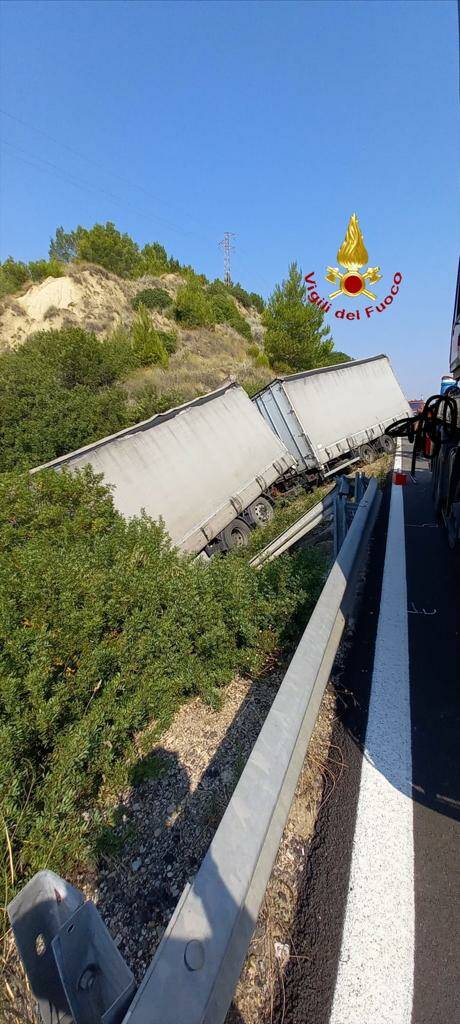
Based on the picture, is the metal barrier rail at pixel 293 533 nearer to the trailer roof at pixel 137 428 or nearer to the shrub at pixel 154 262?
the trailer roof at pixel 137 428

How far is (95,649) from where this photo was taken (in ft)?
9.86

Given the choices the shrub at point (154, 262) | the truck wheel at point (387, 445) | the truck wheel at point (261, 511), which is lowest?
the truck wheel at point (387, 445)

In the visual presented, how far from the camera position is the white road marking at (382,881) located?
149 cm

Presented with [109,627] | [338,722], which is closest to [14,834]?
[109,627]

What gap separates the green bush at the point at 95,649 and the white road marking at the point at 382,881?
1.11m

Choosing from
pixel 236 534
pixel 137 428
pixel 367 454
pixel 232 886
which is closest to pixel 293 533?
pixel 236 534

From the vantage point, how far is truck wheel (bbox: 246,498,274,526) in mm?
9406

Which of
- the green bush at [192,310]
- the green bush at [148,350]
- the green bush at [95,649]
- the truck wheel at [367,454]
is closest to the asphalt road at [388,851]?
the green bush at [95,649]

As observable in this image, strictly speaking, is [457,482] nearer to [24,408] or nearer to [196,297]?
[24,408]

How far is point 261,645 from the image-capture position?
3.58 meters

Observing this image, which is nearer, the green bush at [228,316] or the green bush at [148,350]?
the green bush at [148,350]

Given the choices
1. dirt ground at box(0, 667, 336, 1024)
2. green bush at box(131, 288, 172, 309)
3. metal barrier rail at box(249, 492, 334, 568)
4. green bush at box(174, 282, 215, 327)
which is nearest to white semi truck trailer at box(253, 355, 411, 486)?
metal barrier rail at box(249, 492, 334, 568)

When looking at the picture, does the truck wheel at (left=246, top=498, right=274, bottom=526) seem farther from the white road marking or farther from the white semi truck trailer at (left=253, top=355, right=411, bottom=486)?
the white road marking

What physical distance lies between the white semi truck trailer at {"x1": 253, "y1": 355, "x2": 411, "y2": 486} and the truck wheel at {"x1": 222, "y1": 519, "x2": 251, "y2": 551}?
3.54m
